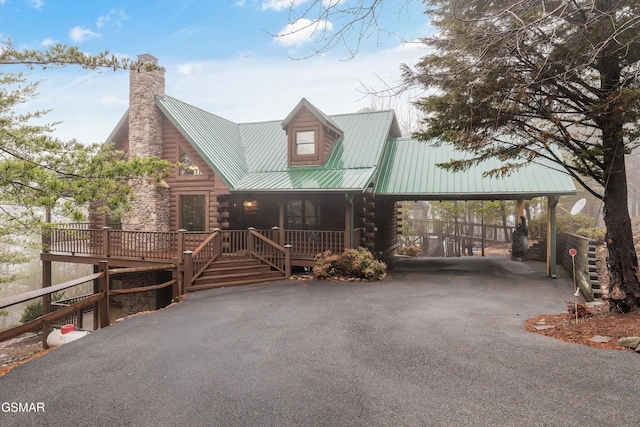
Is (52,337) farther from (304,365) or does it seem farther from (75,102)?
(75,102)

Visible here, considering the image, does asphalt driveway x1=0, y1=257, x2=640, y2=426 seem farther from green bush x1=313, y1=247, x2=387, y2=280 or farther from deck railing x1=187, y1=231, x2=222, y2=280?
green bush x1=313, y1=247, x2=387, y2=280

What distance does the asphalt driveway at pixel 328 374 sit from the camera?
398 cm

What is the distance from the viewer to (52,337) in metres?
7.94

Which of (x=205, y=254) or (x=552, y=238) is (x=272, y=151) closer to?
(x=205, y=254)

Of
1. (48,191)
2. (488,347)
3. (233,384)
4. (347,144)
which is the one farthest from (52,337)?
(347,144)

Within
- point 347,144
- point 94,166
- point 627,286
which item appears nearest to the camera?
point 627,286

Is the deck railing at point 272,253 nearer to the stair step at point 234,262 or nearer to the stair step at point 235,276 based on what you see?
the stair step at point 234,262

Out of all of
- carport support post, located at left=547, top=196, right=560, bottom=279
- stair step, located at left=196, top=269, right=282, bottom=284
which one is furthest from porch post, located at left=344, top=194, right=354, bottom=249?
carport support post, located at left=547, top=196, right=560, bottom=279

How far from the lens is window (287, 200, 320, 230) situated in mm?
17062

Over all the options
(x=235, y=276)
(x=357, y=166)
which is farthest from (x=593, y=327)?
(x=357, y=166)

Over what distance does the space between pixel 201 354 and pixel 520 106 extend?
7788mm

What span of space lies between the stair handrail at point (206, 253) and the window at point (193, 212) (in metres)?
3.38

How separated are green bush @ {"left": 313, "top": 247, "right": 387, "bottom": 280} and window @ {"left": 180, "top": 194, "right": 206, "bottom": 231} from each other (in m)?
6.30

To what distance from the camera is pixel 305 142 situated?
55.3 feet
